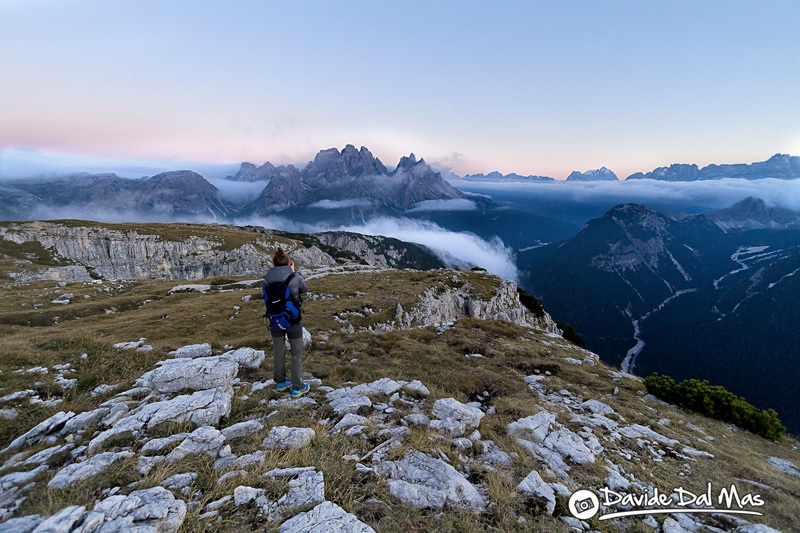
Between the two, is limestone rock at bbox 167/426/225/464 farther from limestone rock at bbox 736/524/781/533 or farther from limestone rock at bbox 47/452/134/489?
limestone rock at bbox 736/524/781/533

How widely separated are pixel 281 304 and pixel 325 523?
21.5ft

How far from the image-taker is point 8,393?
336 inches

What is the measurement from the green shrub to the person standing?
52.0 ft

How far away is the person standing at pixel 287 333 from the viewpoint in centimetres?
994

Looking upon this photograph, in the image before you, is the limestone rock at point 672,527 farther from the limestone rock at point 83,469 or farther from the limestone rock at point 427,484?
the limestone rock at point 83,469

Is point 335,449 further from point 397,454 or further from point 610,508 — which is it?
point 610,508

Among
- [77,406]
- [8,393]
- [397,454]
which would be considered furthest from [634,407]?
[8,393]

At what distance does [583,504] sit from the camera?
6215 mm

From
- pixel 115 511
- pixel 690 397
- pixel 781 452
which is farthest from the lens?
pixel 690 397

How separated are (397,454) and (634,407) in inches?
442

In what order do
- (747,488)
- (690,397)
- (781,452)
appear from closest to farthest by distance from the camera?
(747,488) → (781,452) → (690,397)

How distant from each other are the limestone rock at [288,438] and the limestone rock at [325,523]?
84.8 inches

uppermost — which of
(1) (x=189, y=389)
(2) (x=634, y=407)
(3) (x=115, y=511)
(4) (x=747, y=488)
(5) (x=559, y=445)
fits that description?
(3) (x=115, y=511)

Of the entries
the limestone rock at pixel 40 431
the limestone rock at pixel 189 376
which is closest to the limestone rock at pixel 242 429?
the limestone rock at pixel 189 376
